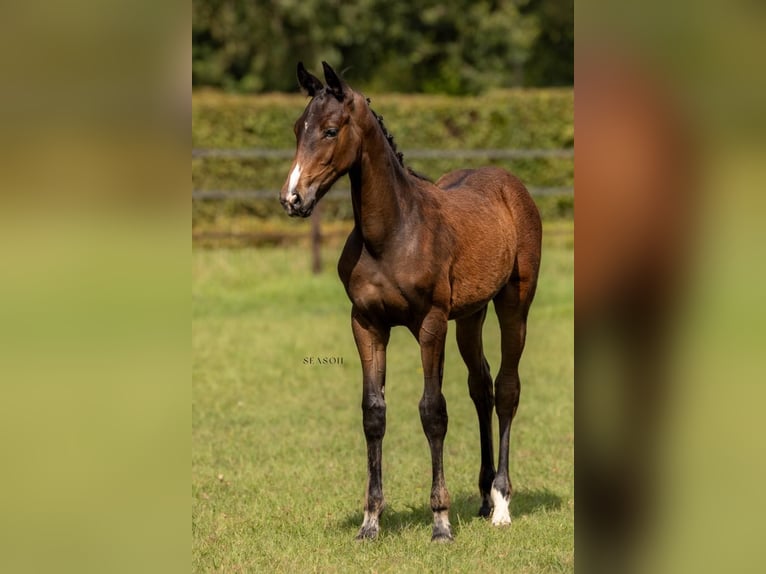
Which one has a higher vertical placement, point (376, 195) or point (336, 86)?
point (336, 86)

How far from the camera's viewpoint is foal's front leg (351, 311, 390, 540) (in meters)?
5.45

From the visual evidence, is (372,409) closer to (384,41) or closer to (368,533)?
(368,533)

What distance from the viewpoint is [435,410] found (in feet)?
18.1

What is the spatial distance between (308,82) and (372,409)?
164 cm

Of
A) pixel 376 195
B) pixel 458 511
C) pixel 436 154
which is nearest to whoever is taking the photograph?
pixel 376 195

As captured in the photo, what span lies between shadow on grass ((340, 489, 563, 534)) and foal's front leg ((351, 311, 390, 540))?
0.87 ft

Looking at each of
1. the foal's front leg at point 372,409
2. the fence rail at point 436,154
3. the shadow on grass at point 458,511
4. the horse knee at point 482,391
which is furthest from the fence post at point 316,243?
the foal's front leg at point 372,409

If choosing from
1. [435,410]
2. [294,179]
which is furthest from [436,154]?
[294,179]

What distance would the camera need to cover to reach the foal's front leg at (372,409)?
17.9ft

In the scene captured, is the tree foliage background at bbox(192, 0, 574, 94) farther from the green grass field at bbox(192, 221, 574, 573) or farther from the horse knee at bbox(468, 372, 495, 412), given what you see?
the horse knee at bbox(468, 372, 495, 412)
